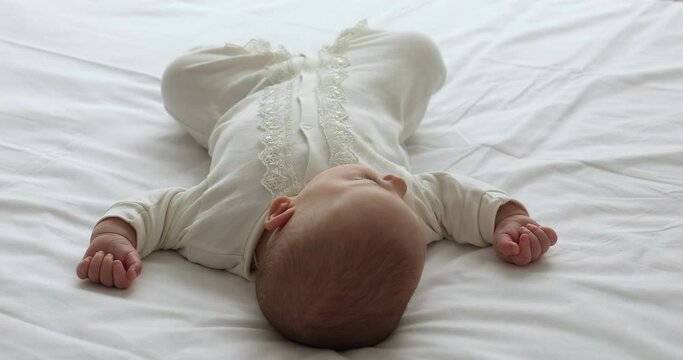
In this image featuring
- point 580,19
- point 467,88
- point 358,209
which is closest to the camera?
point 358,209

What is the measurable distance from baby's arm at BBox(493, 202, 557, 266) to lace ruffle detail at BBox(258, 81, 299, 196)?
11.6 inches

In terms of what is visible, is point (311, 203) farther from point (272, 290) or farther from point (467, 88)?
point (467, 88)

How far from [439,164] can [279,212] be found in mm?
422

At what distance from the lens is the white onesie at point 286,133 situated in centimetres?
133

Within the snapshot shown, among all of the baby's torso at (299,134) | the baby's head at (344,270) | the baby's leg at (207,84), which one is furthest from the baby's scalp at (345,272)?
the baby's leg at (207,84)

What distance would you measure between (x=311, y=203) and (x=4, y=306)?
389 mm

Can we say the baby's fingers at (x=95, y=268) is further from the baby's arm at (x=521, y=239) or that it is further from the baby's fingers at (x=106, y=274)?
the baby's arm at (x=521, y=239)

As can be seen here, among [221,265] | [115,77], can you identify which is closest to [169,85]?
[115,77]

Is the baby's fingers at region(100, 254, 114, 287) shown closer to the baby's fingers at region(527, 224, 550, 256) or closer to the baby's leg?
A: the baby's leg

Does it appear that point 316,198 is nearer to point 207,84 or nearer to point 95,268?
point 95,268

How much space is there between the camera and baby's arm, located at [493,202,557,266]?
1271mm

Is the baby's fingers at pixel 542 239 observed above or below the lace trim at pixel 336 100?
below

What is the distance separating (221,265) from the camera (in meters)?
1.31

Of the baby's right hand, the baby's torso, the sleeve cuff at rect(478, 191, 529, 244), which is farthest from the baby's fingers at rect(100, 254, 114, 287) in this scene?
the sleeve cuff at rect(478, 191, 529, 244)
